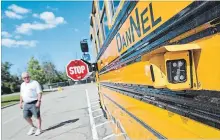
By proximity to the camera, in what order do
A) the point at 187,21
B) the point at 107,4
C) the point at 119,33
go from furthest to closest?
the point at 107,4 → the point at 119,33 → the point at 187,21

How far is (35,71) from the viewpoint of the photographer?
184 ft

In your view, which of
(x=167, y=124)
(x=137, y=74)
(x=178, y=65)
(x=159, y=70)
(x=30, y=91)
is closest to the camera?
(x=178, y=65)

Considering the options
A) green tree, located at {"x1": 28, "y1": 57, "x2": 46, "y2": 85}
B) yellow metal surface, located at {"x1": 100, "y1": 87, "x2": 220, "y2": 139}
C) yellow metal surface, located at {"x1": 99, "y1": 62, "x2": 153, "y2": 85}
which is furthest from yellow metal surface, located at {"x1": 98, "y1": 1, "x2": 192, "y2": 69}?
green tree, located at {"x1": 28, "y1": 57, "x2": 46, "y2": 85}

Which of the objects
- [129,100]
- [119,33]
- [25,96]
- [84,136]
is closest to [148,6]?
[119,33]

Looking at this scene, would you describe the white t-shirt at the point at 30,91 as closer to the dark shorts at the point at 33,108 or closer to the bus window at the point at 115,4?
the dark shorts at the point at 33,108

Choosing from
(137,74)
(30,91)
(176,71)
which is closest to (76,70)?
(30,91)

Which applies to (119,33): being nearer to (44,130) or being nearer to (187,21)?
(187,21)

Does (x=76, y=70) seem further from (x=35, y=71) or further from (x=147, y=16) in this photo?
(x=35, y=71)

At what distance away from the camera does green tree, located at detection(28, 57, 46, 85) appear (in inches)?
2189

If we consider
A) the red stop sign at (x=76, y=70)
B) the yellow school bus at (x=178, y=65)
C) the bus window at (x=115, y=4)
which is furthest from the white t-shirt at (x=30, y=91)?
the yellow school bus at (x=178, y=65)

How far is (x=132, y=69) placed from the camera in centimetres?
221

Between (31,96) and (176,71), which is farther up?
(176,71)

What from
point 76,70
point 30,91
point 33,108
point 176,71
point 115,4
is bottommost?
point 33,108

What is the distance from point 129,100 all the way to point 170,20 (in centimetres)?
138
